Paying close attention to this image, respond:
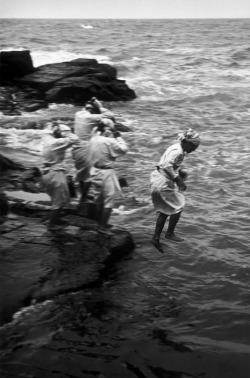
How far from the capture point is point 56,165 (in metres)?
7.53

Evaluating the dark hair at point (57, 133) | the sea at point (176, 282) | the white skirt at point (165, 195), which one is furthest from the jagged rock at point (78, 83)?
the white skirt at point (165, 195)

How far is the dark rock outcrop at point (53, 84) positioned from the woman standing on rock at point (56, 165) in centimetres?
1271

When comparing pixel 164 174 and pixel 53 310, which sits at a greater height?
pixel 164 174

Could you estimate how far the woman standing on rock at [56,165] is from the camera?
750 cm

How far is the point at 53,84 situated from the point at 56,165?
15.8 m

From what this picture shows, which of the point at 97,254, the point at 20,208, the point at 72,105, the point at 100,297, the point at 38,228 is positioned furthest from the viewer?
the point at 72,105

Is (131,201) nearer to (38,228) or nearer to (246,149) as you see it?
(38,228)

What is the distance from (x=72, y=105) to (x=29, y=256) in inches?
597

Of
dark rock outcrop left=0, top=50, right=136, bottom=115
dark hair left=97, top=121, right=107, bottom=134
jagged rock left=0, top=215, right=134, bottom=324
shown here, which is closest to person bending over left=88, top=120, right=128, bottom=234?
dark hair left=97, top=121, right=107, bottom=134

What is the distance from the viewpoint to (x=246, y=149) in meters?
14.9

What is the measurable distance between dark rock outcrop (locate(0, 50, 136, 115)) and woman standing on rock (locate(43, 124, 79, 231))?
12.7m

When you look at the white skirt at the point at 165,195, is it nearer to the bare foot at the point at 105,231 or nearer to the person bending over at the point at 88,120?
the bare foot at the point at 105,231

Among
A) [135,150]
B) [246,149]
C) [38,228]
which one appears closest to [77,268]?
[38,228]

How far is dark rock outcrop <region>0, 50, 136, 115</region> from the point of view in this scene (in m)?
21.5
